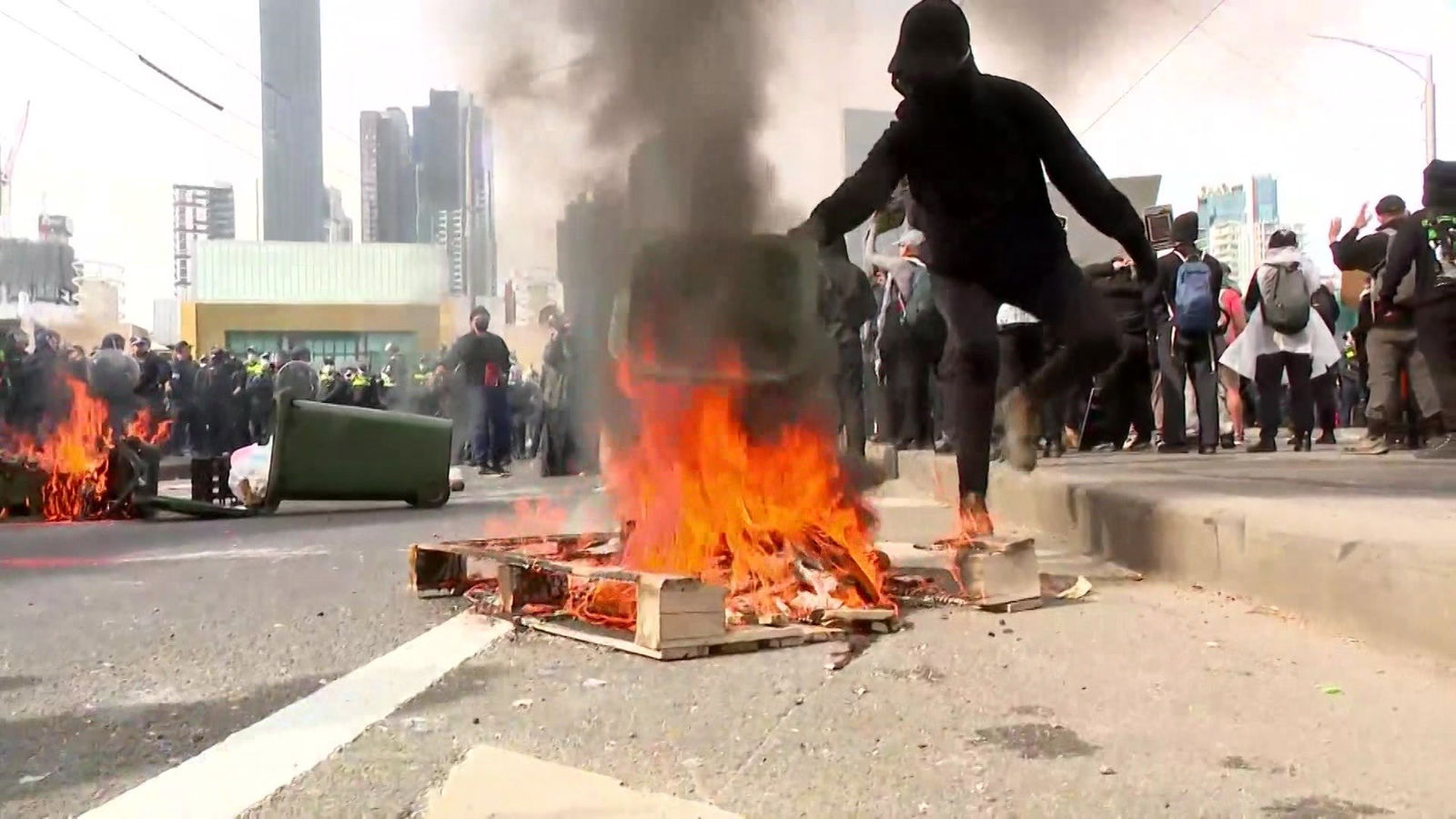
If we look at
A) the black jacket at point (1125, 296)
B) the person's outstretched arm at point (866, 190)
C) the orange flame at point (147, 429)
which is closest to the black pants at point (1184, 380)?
the black jacket at point (1125, 296)

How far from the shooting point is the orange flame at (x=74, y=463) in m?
8.95

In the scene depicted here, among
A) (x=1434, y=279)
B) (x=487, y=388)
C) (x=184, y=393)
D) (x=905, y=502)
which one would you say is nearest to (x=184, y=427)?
(x=184, y=393)

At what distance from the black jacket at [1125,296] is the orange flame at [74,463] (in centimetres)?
723

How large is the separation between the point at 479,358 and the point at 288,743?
10812 mm

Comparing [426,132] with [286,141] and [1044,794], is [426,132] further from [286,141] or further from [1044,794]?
[286,141]

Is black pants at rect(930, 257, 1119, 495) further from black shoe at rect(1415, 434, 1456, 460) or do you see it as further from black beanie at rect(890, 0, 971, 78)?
black shoe at rect(1415, 434, 1456, 460)

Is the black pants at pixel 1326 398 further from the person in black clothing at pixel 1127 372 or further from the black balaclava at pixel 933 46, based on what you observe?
the black balaclava at pixel 933 46

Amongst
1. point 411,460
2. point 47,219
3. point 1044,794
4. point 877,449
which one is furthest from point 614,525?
point 47,219

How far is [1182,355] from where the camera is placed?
9.30 metres

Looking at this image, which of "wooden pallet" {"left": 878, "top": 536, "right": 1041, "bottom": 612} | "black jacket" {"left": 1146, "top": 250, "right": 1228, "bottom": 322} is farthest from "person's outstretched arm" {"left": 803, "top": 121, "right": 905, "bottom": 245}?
"black jacket" {"left": 1146, "top": 250, "right": 1228, "bottom": 322}

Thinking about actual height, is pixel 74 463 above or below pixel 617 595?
above

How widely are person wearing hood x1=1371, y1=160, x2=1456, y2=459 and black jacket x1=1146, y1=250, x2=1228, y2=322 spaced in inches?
69.3

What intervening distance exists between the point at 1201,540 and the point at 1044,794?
2492mm

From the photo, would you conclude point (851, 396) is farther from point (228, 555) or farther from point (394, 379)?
point (394, 379)
